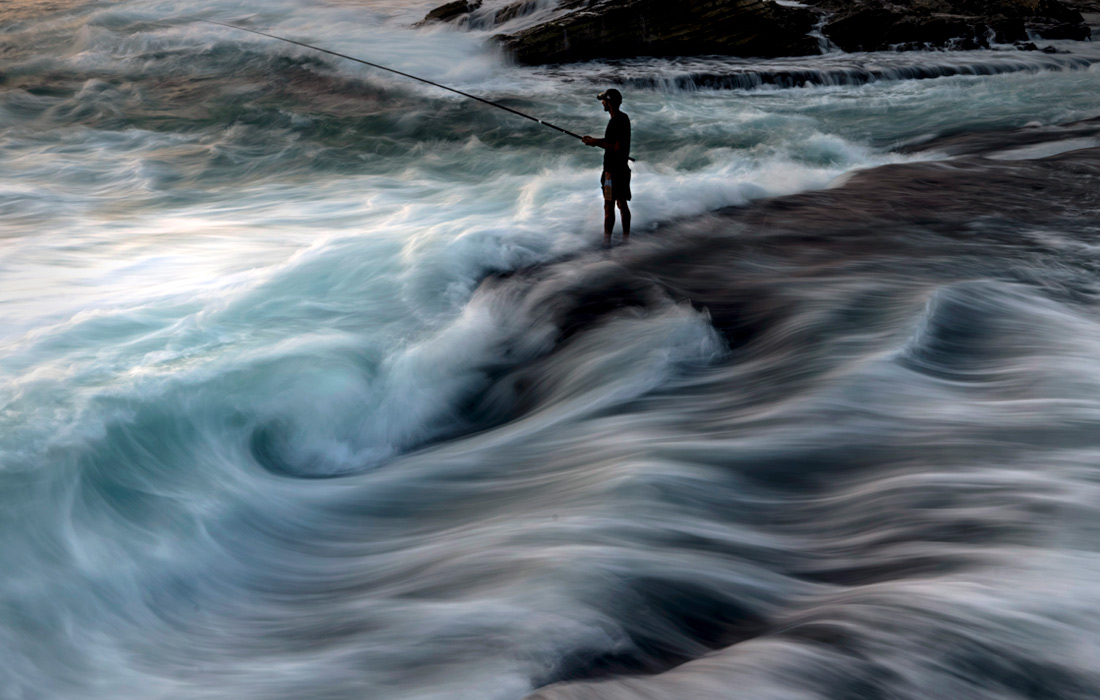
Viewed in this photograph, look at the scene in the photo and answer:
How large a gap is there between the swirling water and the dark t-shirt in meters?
0.78

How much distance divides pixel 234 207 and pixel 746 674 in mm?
9380

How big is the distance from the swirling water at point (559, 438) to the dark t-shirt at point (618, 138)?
78 centimetres

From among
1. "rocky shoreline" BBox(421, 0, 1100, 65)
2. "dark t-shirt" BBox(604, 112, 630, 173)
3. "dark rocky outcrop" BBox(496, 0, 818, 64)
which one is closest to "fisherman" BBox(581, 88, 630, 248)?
"dark t-shirt" BBox(604, 112, 630, 173)

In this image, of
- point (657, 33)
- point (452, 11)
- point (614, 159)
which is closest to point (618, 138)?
point (614, 159)

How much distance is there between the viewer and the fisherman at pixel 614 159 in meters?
6.89

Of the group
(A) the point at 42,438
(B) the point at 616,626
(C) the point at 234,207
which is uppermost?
(C) the point at 234,207

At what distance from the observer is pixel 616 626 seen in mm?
3270

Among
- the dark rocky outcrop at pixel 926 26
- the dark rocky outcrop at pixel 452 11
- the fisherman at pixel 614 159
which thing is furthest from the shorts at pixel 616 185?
the dark rocky outcrop at pixel 452 11

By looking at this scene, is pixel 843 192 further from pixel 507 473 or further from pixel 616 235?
pixel 507 473

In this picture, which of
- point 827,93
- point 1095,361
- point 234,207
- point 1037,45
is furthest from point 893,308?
point 1037,45

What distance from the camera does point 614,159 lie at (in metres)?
7.31

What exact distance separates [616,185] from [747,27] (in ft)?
45.7

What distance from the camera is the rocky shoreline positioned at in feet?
63.1

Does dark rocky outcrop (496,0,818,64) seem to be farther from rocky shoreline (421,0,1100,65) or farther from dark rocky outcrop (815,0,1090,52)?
dark rocky outcrop (815,0,1090,52)
